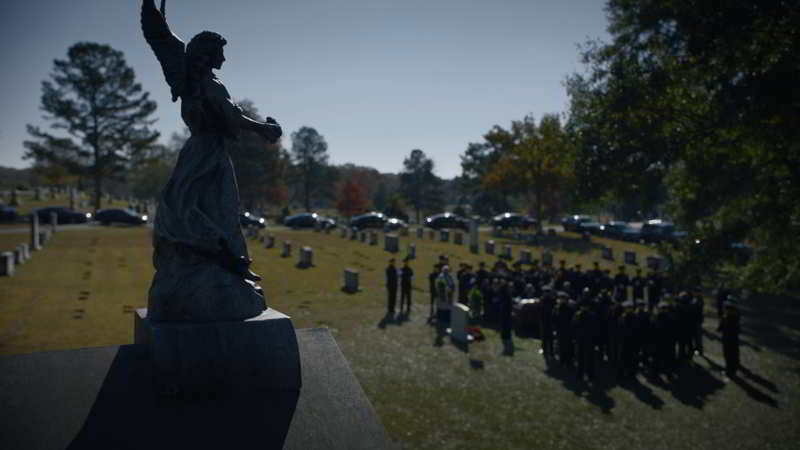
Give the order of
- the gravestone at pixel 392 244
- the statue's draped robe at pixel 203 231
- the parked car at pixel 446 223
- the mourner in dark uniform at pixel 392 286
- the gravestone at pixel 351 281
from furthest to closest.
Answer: the parked car at pixel 446 223 → the gravestone at pixel 392 244 → the gravestone at pixel 351 281 → the mourner in dark uniform at pixel 392 286 → the statue's draped robe at pixel 203 231

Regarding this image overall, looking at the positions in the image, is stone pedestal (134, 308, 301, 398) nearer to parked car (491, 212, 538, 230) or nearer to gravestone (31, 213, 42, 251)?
gravestone (31, 213, 42, 251)

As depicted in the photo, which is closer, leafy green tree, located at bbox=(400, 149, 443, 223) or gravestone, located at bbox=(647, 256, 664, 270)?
gravestone, located at bbox=(647, 256, 664, 270)

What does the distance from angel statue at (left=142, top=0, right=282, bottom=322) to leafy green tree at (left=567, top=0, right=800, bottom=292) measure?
10.9m

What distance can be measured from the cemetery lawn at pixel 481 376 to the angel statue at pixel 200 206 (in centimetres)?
407

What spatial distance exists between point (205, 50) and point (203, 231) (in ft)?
5.76

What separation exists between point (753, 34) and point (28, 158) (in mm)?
57232

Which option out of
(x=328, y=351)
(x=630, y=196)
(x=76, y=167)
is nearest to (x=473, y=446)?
(x=328, y=351)

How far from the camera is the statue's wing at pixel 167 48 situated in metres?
5.19

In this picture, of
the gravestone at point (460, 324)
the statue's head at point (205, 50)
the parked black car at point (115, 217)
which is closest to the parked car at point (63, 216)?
the parked black car at point (115, 217)

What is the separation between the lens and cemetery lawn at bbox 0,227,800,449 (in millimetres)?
8656

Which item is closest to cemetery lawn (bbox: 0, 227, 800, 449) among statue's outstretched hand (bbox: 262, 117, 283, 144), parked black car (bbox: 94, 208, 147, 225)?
statue's outstretched hand (bbox: 262, 117, 283, 144)

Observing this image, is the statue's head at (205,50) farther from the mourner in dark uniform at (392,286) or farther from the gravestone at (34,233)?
the gravestone at (34,233)

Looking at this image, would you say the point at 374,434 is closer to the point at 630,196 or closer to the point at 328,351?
the point at 328,351

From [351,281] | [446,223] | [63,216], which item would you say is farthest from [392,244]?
[63,216]
